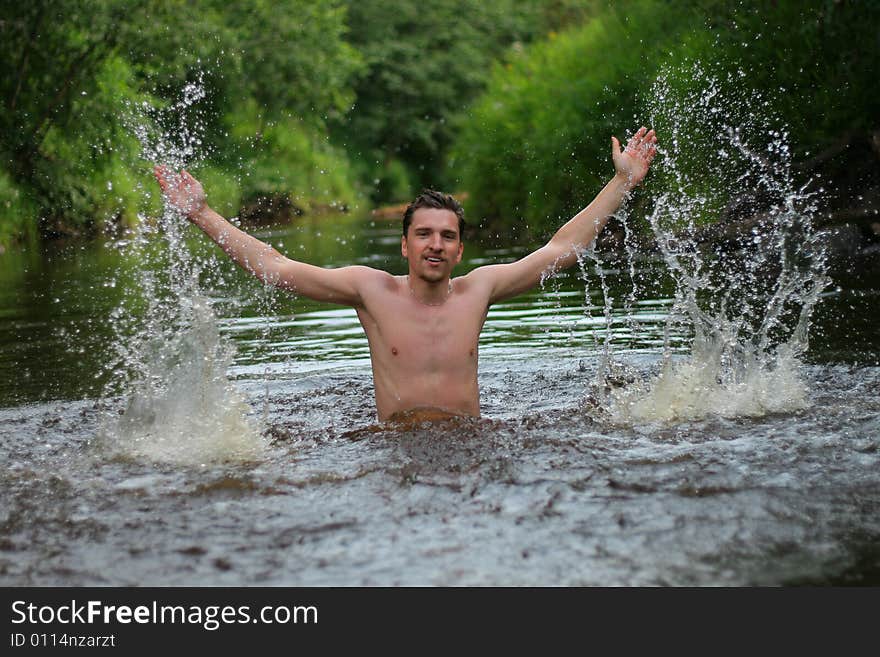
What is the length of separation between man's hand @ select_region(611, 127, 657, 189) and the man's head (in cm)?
91

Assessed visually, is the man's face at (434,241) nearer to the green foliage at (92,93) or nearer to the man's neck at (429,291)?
the man's neck at (429,291)

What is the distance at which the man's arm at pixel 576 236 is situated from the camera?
19.1 feet

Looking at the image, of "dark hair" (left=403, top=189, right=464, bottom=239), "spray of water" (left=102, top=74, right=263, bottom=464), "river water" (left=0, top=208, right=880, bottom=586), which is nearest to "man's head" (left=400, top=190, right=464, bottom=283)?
"dark hair" (left=403, top=189, right=464, bottom=239)

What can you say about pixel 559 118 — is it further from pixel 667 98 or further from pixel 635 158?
pixel 635 158

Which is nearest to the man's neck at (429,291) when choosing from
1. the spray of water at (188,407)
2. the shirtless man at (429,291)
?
the shirtless man at (429,291)

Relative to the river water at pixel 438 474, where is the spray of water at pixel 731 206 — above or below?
above

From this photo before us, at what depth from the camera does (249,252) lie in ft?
18.1

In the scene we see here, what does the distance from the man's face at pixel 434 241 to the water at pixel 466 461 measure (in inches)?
30.2

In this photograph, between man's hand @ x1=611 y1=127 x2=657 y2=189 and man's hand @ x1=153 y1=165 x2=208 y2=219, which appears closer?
man's hand @ x1=153 y1=165 x2=208 y2=219

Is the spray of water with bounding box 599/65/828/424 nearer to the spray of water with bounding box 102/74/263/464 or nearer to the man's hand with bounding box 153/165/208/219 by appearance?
the spray of water with bounding box 102/74/263/464

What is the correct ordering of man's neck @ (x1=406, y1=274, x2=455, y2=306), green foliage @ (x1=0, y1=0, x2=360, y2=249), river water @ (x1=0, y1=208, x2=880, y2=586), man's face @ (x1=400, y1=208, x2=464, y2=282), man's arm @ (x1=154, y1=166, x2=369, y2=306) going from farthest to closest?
green foliage @ (x1=0, y1=0, x2=360, y2=249)
man's neck @ (x1=406, y1=274, x2=455, y2=306)
man's face @ (x1=400, y1=208, x2=464, y2=282)
man's arm @ (x1=154, y1=166, x2=369, y2=306)
river water @ (x1=0, y1=208, x2=880, y2=586)

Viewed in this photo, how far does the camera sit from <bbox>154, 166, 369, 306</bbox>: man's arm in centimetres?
548

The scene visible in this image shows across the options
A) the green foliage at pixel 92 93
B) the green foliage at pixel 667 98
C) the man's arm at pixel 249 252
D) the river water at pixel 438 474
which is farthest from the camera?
the green foliage at pixel 92 93

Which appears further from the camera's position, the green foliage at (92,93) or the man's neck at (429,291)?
the green foliage at (92,93)
